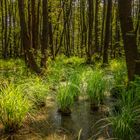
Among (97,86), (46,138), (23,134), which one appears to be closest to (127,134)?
(46,138)

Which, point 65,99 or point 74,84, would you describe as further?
point 74,84

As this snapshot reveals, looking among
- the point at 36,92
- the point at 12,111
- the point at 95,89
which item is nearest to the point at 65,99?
the point at 36,92

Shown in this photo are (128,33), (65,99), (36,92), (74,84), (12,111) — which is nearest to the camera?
(12,111)

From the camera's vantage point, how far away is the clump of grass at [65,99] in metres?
6.49

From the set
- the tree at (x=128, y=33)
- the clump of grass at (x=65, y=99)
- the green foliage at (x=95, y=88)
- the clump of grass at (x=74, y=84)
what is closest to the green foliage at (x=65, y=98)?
A: the clump of grass at (x=65, y=99)

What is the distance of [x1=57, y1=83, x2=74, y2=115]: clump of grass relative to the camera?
6.49 metres

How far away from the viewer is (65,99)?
6.47 meters

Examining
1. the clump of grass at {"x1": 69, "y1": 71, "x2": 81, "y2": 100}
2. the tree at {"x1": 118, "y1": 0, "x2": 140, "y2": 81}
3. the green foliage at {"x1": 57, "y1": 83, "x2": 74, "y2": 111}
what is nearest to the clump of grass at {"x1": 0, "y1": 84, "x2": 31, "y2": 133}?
the green foliage at {"x1": 57, "y1": 83, "x2": 74, "y2": 111}

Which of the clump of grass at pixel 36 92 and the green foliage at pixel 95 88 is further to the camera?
the green foliage at pixel 95 88

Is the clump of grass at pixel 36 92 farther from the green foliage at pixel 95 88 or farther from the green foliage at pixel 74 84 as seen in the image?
the green foliage at pixel 95 88

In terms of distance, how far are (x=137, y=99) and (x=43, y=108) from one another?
248cm

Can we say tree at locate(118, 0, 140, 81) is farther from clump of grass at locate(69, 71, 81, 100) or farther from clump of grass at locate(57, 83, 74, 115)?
clump of grass at locate(57, 83, 74, 115)

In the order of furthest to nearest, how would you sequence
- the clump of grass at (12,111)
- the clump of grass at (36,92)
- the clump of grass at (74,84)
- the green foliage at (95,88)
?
the green foliage at (95,88) < the clump of grass at (74,84) < the clump of grass at (36,92) < the clump of grass at (12,111)

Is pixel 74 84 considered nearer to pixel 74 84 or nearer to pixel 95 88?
pixel 74 84
